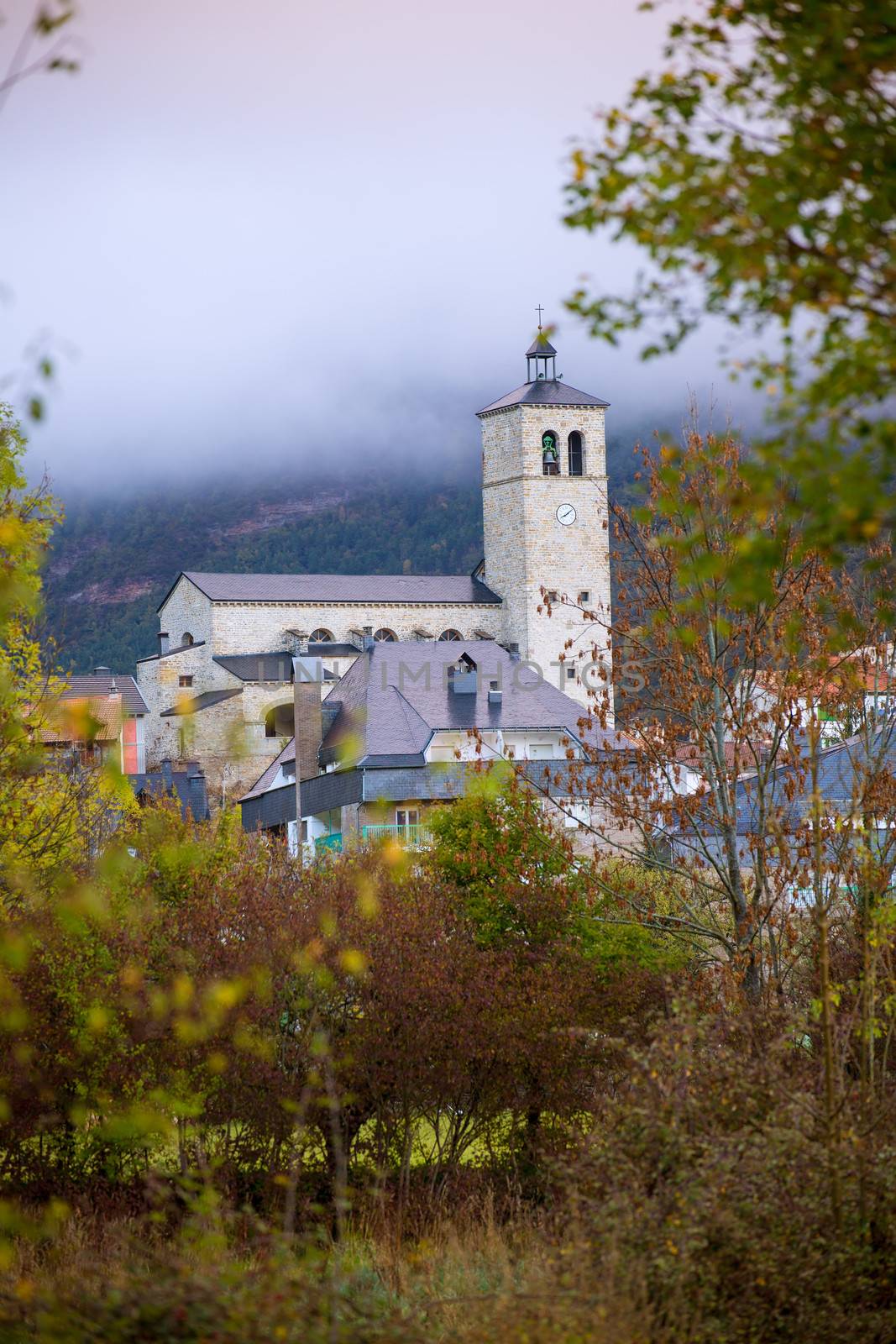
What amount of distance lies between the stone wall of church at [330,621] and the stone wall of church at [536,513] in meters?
1.76

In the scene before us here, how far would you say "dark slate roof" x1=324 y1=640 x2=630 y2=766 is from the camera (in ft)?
132

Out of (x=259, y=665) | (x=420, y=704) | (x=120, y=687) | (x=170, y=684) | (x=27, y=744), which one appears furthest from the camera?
(x=170, y=684)

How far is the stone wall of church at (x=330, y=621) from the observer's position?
220ft

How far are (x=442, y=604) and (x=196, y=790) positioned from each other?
65.2ft

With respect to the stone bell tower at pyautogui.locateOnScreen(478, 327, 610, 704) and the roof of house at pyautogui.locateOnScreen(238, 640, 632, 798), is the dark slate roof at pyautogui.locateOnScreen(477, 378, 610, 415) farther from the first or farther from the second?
the roof of house at pyautogui.locateOnScreen(238, 640, 632, 798)

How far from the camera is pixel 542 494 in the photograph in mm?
72188

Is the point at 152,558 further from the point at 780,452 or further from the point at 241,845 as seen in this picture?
the point at 780,452

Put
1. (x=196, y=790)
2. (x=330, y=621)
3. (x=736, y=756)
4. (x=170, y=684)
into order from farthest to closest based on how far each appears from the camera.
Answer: (x=330, y=621) → (x=170, y=684) → (x=196, y=790) → (x=736, y=756)

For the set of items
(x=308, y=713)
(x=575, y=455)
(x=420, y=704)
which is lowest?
(x=420, y=704)

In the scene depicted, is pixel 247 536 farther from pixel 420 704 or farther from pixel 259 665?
pixel 420 704

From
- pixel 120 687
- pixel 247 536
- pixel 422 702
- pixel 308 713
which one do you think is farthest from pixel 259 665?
pixel 247 536

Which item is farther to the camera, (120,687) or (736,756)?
(120,687)

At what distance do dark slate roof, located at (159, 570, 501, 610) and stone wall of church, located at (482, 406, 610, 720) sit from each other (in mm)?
1936

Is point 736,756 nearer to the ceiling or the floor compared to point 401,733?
nearer to the floor
